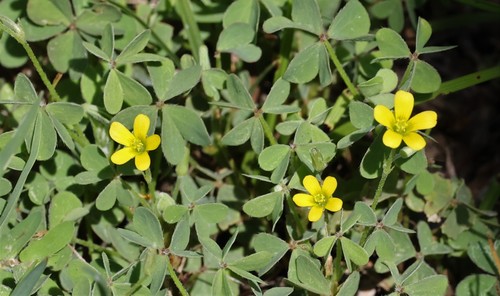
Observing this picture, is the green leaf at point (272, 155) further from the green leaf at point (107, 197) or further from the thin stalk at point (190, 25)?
the thin stalk at point (190, 25)

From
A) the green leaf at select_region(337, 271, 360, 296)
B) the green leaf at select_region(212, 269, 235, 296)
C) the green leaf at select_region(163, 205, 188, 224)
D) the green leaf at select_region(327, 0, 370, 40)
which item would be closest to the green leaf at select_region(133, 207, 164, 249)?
the green leaf at select_region(163, 205, 188, 224)

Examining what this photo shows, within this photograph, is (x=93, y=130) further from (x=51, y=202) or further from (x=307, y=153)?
(x=307, y=153)

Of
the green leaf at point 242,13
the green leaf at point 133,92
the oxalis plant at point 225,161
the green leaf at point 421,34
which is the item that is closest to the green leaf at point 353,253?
the oxalis plant at point 225,161

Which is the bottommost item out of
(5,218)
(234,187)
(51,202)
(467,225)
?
(467,225)

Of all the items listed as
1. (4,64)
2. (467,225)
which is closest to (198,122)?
(4,64)

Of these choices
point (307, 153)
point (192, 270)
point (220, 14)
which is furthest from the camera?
point (220, 14)

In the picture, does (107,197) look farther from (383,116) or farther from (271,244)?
(383,116)
